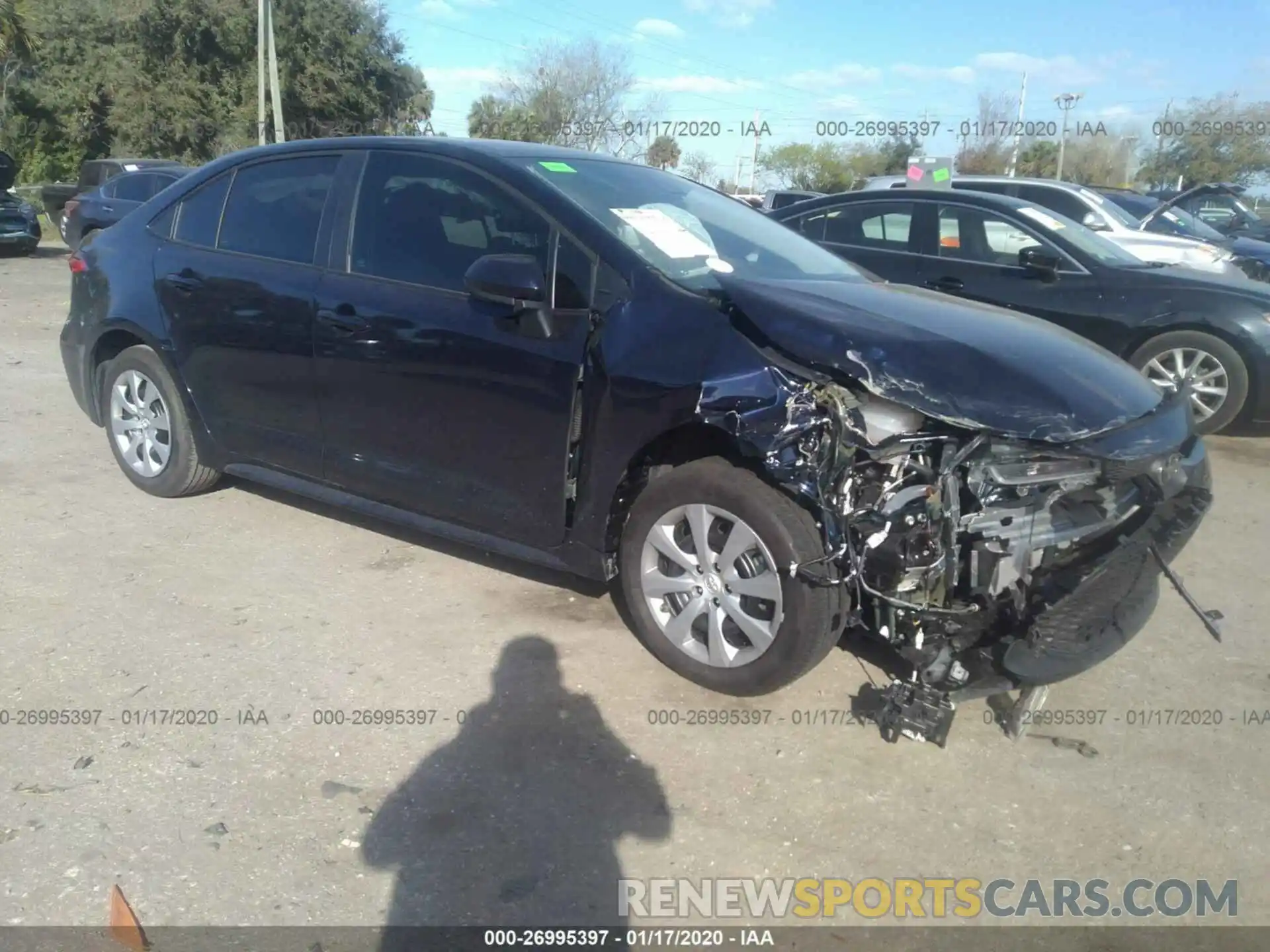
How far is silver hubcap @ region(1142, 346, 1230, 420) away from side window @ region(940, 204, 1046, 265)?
1195mm

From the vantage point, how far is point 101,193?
1645 cm

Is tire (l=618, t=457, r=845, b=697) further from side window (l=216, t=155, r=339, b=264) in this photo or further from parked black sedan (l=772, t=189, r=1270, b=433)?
parked black sedan (l=772, t=189, r=1270, b=433)

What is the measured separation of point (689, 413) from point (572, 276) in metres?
0.72

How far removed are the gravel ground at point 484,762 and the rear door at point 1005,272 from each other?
3117 millimetres

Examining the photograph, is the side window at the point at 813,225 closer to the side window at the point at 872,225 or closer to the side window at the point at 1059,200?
the side window at the point at 872,225

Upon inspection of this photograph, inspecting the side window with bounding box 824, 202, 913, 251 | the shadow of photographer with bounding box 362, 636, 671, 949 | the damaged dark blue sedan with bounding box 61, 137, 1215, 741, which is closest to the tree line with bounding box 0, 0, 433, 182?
the side window with bounding box 824, 202, 913, 251

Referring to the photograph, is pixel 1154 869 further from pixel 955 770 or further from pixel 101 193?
pixel 101 193

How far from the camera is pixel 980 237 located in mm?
7883

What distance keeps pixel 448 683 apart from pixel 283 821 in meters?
0.87

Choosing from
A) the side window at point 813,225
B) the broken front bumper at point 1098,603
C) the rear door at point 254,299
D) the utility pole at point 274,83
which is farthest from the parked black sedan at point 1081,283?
the utility pole at point 274,83

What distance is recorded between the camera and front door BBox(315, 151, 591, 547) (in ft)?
12.7

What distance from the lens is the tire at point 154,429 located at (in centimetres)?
527

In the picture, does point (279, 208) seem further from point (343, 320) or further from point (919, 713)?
point (919, 713)

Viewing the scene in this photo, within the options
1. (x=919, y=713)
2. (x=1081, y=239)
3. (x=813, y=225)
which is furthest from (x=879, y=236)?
(x=919, y=713)
